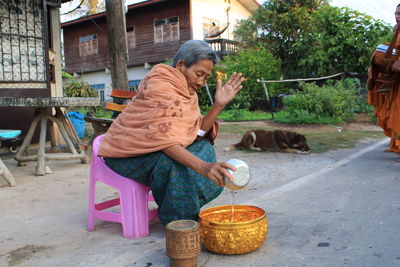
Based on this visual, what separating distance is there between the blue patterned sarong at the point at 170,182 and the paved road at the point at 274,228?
264mm

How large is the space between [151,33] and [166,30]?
116 cm

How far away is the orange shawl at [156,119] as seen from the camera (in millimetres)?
2342

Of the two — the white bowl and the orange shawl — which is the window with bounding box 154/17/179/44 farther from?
the white bowl

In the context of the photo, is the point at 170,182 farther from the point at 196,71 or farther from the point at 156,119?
the point at 196,71

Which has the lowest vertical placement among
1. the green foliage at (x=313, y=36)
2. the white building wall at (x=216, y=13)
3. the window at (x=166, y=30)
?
the green foliage at (x=313, y=36)

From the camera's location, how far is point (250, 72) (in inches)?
659

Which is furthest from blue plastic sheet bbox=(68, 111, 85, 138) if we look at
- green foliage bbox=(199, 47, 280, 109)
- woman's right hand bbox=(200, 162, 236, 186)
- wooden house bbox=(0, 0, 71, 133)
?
green foliage bbox=(199, 47, 280, 109)

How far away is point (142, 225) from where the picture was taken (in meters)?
2.65

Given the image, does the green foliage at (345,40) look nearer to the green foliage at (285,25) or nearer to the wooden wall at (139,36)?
the green foliage at (285,25)

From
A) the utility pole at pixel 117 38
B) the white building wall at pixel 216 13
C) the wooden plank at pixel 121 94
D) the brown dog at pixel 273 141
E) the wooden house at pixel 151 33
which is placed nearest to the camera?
the wooden plank at pixel 121 94

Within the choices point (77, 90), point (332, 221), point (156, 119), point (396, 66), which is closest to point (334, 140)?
point (396, 66)

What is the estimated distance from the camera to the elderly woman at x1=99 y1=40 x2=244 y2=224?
2.35 meters

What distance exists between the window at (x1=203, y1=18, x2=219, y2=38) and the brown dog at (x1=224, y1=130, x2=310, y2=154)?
15.6m

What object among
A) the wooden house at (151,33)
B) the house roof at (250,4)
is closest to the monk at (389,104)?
the wooden house at (151,33)
